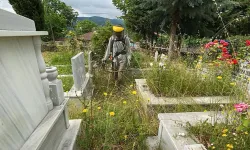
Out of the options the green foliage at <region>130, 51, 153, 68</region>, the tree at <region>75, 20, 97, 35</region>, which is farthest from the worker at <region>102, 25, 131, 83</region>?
the tree at <region>75, 20, 97, 35</region>

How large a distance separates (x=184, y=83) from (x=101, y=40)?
360cm

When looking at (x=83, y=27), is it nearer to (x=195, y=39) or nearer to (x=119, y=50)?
(x=195, y=39)

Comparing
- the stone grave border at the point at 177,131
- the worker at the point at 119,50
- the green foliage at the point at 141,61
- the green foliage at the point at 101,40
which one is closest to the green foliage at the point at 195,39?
the green foliage at the point at 141,61

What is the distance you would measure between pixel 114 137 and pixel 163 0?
5659 millimetres

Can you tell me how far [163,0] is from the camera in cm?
610

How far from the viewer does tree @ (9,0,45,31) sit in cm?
1058

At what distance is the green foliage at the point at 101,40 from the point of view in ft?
18.4

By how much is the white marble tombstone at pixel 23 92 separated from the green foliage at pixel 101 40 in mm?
4161

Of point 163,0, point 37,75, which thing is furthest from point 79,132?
point 163,0

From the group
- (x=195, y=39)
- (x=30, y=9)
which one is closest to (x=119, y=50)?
(x=195, y=39)

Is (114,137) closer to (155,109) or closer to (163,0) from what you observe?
(155,109)

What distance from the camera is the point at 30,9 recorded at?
10820 mm

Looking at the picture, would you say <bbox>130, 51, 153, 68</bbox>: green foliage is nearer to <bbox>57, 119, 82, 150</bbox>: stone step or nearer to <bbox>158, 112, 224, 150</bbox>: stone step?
<bbox>158, 112, 224, 150</bbox>: stone step

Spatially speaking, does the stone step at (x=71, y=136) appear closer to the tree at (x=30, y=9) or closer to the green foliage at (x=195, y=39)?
the green foliage at (x=195, y=39)
